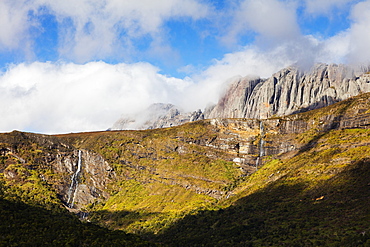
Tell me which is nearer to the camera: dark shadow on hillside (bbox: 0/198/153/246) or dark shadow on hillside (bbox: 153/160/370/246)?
dark shadow on hillside (bbox: 0/198/153/246)

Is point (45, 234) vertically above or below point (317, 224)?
above

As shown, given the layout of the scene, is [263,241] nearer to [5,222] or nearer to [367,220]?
[367,220]

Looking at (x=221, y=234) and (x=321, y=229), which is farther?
(x=221, y=234)

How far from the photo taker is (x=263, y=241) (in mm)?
168500

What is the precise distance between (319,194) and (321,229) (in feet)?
130

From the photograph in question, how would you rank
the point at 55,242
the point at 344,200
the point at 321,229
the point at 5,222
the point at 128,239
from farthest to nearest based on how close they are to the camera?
the point at 344,200
the point at 321,229
the point at 128,239
the point at 5,222
the point at 55,242

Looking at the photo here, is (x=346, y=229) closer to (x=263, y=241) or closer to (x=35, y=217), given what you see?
(x=263, y=241)

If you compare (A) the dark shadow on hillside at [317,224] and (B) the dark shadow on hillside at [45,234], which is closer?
(B) the dark shadow on hillside at [45,234]

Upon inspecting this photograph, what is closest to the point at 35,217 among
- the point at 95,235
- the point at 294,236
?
the point at 95,235

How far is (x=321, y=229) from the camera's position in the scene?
16100cm

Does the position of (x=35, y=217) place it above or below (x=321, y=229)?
above

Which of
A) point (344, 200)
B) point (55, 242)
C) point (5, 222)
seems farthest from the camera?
point (344, 200)

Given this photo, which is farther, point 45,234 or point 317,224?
point 317,224

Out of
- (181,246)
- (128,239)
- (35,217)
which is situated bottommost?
(181,246)
